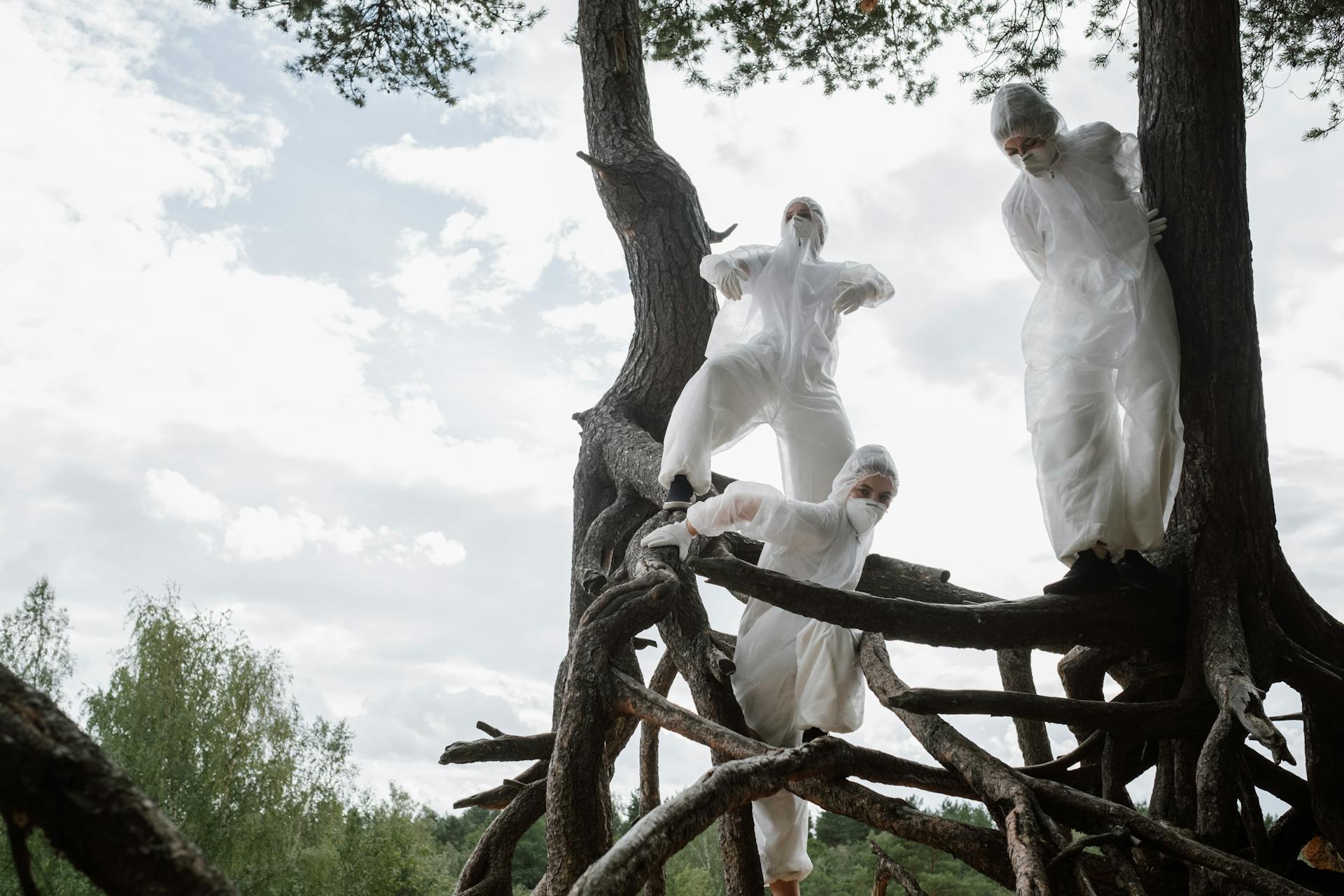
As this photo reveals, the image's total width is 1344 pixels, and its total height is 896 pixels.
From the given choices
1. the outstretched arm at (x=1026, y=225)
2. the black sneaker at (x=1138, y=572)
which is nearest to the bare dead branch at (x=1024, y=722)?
the black sneaker at (x=1138, y=572)

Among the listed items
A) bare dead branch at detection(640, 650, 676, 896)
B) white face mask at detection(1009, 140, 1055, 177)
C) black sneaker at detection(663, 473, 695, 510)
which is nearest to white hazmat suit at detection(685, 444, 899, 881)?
black sneaker at detection(663, 473, 695, 510)

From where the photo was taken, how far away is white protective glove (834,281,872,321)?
4605mm

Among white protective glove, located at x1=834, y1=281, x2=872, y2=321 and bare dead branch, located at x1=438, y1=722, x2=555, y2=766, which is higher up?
white protective glove, located at x1=834, y1=281, x2=872, y2=321

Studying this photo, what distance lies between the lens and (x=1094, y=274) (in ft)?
12.7

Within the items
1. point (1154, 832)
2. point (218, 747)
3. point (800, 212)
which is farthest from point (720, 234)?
point (218, 747)

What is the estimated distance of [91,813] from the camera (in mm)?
1270

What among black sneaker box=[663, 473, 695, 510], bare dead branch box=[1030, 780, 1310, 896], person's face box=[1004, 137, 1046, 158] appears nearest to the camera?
bare dead branch box=[1030, 780, 1310, 896]

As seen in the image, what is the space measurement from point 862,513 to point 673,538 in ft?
2.26

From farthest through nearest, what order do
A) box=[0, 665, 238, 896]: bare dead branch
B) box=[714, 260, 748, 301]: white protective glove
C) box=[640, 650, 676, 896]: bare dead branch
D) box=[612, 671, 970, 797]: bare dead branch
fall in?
box=[640, 650, 676, 896]: bare dead branch
box=[714, 260, 748, 301]: white protective glove
box=[612, 671, 970, 797]: bare dead branch
box=[0, 665, 238, 896]: bare dead branch

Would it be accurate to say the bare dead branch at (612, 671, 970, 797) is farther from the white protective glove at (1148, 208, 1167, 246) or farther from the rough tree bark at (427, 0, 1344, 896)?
the white protective glove at (1148, 208, 1167, 246)

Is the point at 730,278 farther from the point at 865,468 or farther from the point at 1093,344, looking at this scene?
the point at 1093,344

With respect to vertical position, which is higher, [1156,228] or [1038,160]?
[1038,160]

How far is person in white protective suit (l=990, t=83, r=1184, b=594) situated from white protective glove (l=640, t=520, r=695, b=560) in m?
1.26

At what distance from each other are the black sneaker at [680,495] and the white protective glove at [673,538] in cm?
23
